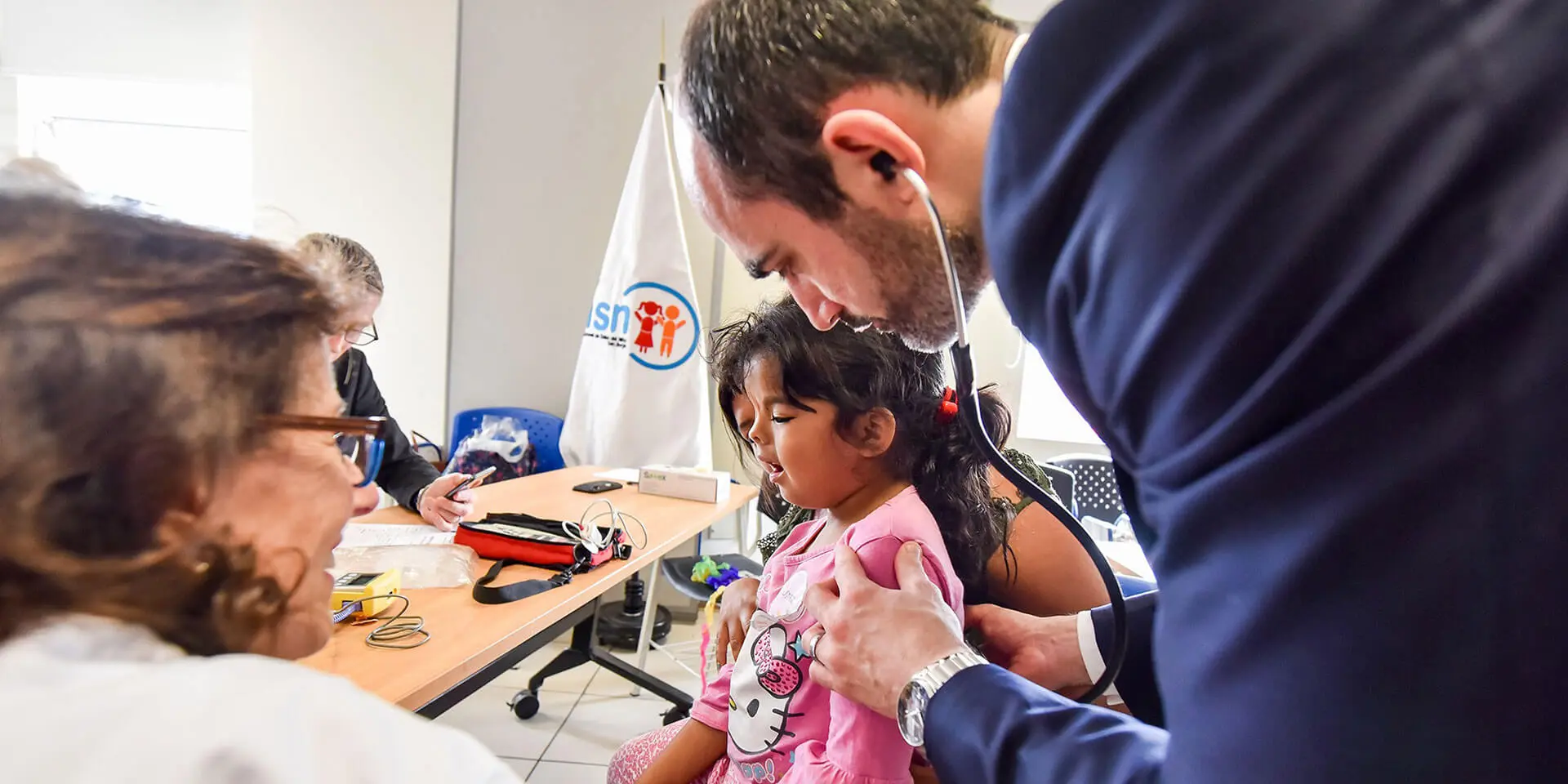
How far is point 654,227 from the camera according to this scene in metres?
3.02

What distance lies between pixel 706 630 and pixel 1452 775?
3.75 feet

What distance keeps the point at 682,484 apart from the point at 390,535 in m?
0.81

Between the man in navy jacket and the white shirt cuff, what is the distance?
57 centimetres

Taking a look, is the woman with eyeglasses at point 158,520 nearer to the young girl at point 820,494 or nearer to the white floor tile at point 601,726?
the young girl at point 820,494

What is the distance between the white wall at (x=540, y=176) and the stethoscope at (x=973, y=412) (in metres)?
2.54

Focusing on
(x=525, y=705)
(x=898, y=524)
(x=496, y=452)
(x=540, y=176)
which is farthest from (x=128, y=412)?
(x=540, y=176)

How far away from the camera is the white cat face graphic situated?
103 centimetres

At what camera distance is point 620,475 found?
2.43 m

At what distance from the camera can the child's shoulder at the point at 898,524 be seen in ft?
3.26

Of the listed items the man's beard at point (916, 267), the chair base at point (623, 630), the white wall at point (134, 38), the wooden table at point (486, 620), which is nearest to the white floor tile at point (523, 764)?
the wooden table at point (486, 620)

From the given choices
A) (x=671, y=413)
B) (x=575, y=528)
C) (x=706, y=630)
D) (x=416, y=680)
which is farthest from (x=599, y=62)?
(x=416, y=680)

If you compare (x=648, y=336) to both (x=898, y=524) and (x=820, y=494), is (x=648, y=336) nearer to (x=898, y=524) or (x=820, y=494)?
(x=820, y=494)

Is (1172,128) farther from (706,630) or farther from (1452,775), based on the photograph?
(706,630)

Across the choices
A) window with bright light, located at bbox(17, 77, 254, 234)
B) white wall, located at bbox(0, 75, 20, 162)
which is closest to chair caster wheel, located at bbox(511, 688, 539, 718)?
window with bright light, located at bbox(17, 77, 254, 234)
